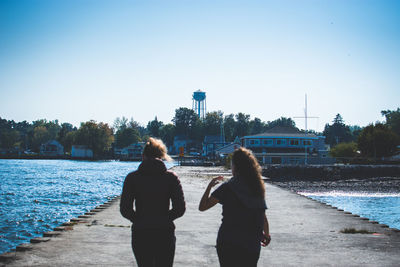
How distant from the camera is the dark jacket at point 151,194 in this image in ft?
13.3

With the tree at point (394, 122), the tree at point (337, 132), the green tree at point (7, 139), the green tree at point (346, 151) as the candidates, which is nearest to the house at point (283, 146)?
the green tree at point (346, 151)

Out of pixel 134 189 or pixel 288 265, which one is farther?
pixel 288 265

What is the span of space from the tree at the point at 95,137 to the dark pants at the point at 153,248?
14777 cm

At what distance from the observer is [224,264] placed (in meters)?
3.87

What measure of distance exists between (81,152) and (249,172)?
510 ft

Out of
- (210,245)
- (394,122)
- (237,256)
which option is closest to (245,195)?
(237,256)

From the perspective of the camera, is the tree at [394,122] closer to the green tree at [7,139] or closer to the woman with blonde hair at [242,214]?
the woman with blonde hair at [242,214]

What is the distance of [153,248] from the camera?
4.02 metres

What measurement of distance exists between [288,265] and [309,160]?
5952cm

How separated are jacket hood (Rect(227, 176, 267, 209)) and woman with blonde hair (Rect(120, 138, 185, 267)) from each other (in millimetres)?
662

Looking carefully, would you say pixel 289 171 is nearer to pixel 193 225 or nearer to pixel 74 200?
pixel 74 200

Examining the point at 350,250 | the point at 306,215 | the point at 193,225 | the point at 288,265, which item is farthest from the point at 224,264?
the point at 306,215

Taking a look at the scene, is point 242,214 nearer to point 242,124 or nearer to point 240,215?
point 240,215

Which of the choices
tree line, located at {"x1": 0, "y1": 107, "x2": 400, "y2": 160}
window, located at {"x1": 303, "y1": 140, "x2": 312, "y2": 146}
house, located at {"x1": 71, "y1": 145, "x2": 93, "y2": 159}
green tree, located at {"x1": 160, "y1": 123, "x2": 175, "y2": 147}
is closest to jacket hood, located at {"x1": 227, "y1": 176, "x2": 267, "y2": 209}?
window, located at {"x1": 303, "y1": 140, "x2": 312, "y2": 146}
